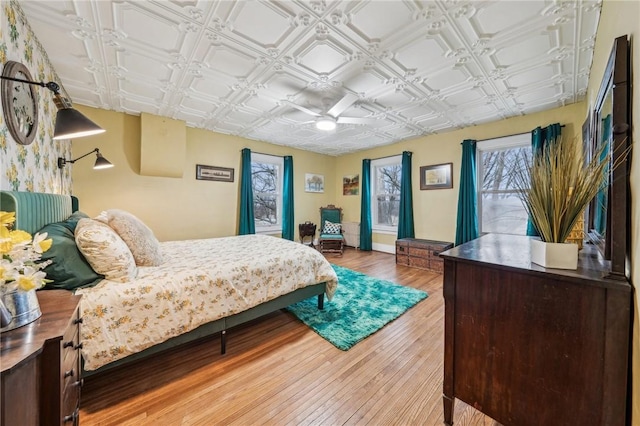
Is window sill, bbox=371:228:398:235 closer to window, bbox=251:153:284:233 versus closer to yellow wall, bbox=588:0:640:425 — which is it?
window, bbox=251:153:284:233

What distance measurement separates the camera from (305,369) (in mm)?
1784

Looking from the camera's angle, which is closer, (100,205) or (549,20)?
(549,20)

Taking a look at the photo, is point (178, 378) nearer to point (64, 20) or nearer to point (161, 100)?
point (64, 20)

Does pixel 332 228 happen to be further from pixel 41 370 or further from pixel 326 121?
pixel 41 370

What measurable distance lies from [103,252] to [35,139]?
1418mm

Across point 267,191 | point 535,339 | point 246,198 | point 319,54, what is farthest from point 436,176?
point 535,339

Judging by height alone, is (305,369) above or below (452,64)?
below

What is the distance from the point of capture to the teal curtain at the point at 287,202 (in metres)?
5.48

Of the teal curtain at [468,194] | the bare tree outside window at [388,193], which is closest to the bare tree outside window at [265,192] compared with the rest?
the bare tree outside window at [388,193]

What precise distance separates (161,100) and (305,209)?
→ 3.67 metres

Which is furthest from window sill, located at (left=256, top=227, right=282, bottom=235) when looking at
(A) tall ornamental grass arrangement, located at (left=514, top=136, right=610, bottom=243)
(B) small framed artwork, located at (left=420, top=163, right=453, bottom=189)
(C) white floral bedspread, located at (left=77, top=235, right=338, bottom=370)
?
(A) tall ornamental grass arrangement, located at (left=514, top=136, right=610, bottom=243)

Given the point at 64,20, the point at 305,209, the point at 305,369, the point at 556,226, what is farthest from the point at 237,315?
the point at 305,209

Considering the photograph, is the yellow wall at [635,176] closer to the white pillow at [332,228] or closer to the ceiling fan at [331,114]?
the ceiling fan at [331,114]

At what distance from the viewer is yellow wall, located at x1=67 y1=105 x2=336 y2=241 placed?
3.46m
